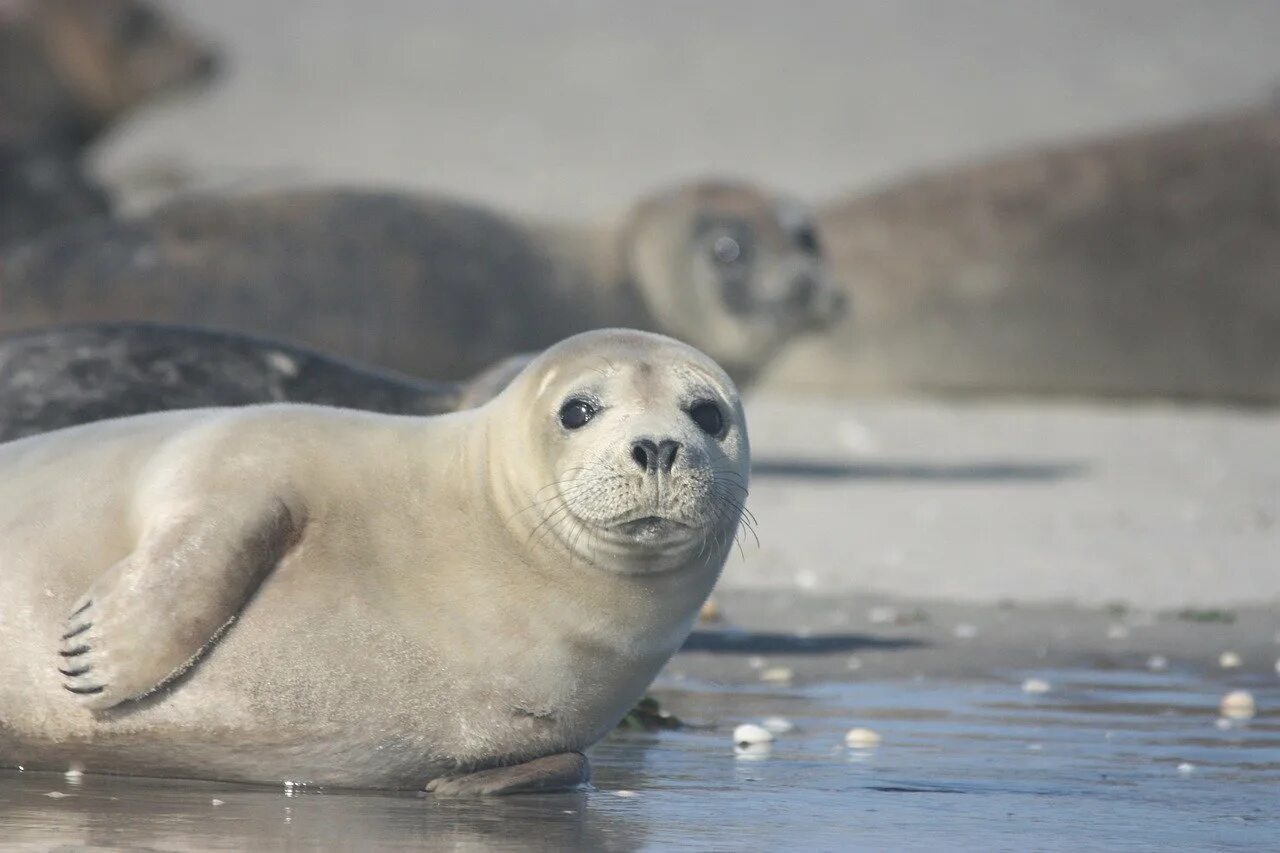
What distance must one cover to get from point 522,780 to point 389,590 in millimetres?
394

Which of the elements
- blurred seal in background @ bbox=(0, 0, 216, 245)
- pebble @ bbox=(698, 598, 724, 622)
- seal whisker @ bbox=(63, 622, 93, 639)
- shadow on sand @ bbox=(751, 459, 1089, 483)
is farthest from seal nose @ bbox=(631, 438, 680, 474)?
blurred seal in background @ bbox=(0, 0, 216, 245)

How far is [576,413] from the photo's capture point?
4.32 metres

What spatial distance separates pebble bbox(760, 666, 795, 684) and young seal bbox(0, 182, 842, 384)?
15.3 ft

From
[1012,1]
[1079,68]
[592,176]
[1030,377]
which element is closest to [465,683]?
[1030,377]

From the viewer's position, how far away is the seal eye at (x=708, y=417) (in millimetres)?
4348

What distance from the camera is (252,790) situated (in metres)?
4.28

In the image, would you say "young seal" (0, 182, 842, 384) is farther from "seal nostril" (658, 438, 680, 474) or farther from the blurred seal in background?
"seal nostril" (658, 438, 680, 474)

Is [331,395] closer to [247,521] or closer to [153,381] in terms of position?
[153,381]

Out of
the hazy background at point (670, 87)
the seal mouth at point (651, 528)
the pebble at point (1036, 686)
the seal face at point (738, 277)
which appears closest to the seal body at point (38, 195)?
the seal face at point (738, 277)

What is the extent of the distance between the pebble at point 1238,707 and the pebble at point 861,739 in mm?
831

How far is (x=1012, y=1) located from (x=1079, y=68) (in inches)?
119

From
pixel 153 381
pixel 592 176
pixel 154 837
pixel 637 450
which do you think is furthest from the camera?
pixel 592 176

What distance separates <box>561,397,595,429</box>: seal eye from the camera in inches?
170

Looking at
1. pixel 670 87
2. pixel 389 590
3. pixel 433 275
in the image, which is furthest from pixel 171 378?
pixel 670 87
